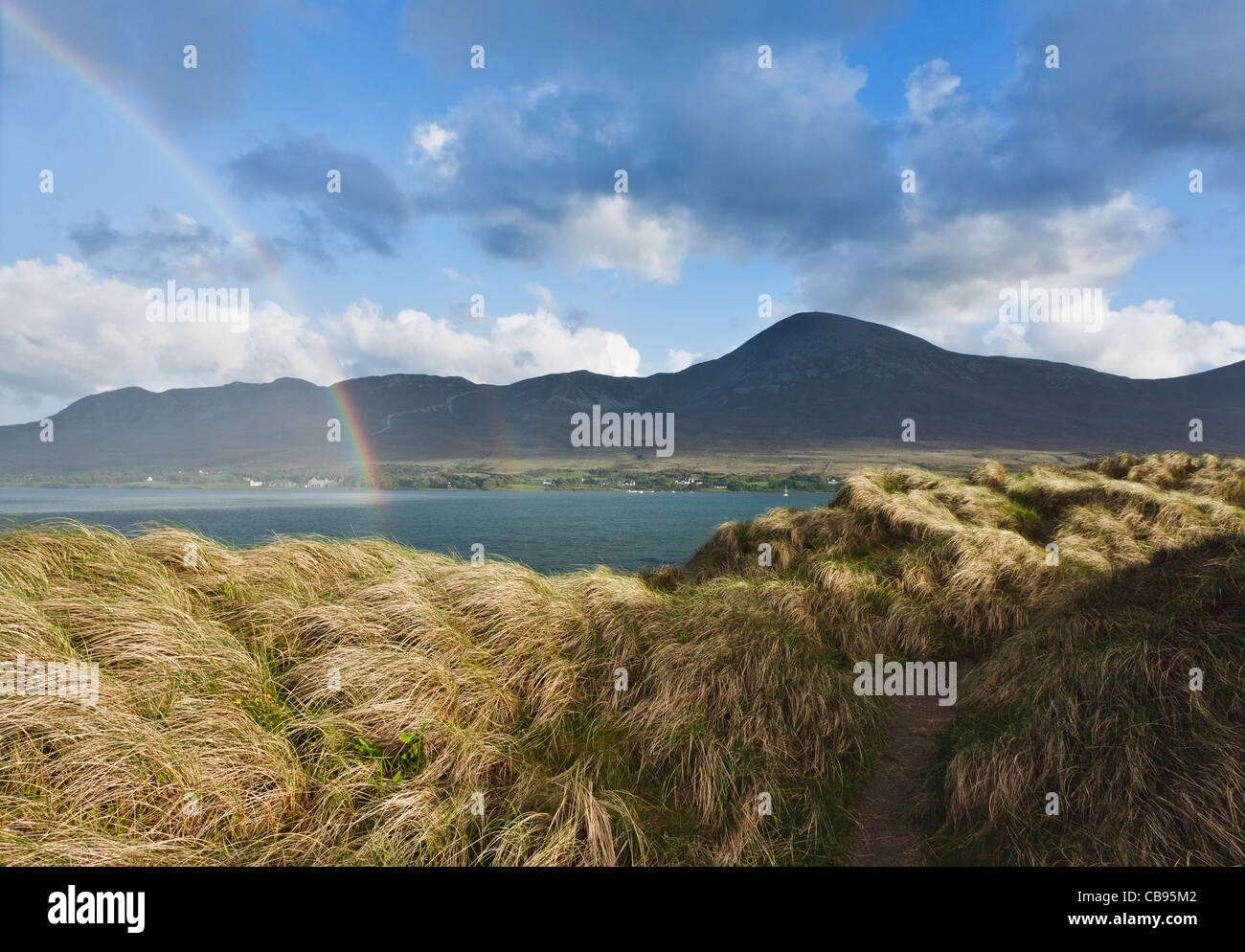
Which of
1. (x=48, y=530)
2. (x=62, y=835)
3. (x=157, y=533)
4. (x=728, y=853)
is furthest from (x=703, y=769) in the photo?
(x=48, y=530)

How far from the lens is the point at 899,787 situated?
5.82 metres

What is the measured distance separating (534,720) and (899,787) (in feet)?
12.5

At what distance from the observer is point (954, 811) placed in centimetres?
493

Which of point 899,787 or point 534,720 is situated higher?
point 534,720

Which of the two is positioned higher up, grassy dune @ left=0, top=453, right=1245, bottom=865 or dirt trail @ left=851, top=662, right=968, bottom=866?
grassy dune @ left=0, top=453, right=1245, bottom=865

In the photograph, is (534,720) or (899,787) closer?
(899,787)

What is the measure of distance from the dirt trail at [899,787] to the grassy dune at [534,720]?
174 millimetres

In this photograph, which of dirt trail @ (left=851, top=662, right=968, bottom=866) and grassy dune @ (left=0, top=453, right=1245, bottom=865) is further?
dirt trail @ (left=851, top=662, right=968, bottom=866)

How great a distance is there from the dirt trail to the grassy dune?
0.17 m

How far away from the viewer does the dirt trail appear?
16.2 ft

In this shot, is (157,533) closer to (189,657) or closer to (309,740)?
(189,657)

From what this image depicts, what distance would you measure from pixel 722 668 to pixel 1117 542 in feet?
36.6

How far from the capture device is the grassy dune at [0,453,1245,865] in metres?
4.04
